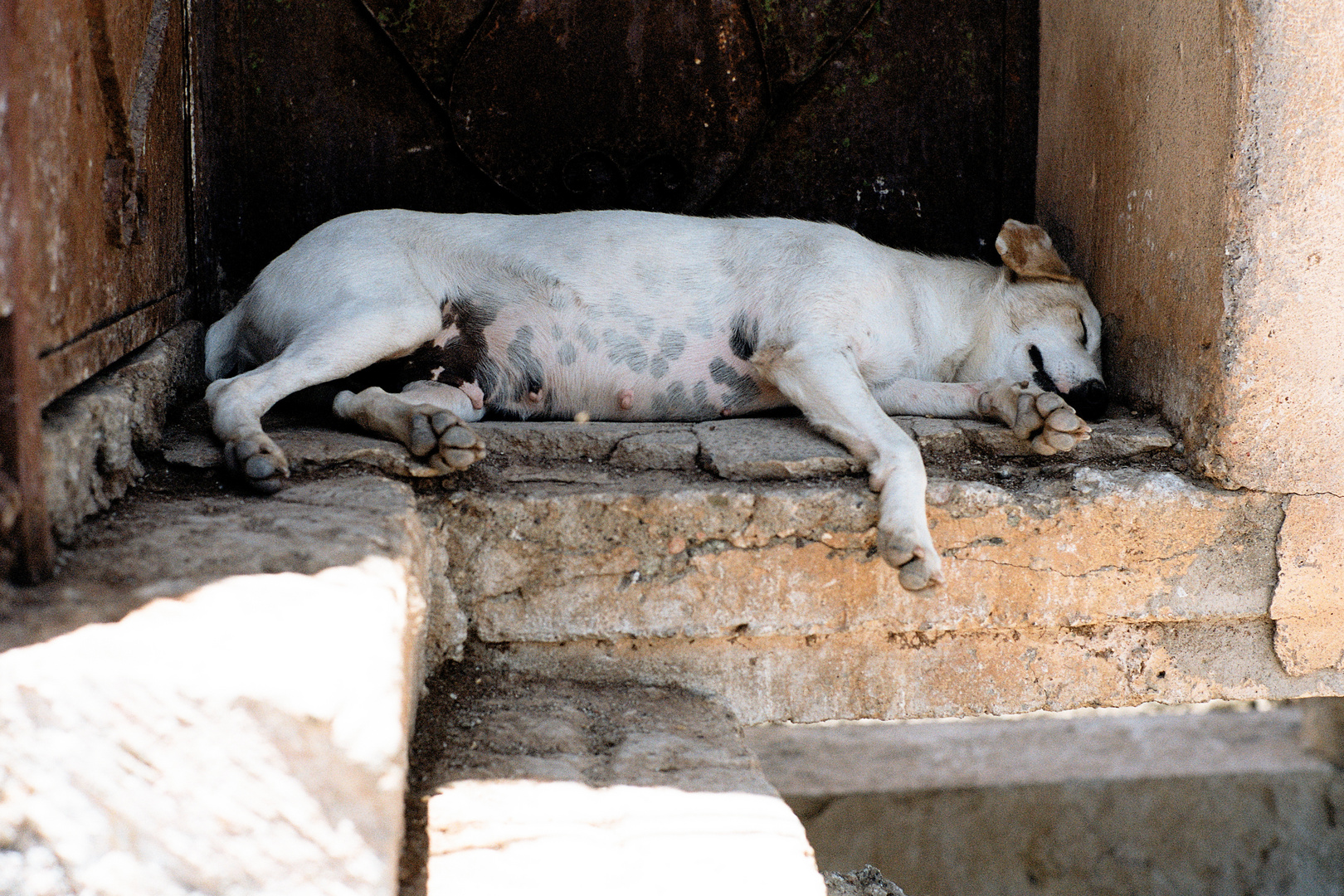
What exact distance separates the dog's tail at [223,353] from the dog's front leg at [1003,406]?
6.49 feet

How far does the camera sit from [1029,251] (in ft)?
11.1

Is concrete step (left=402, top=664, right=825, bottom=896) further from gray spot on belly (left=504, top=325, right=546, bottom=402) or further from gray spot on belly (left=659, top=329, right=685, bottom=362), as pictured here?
gray spot on belly (left=659, top=329, right=685, bottom=362)

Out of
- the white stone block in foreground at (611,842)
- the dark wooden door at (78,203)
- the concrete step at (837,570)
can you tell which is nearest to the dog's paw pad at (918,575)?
the concrete step at (837,570)

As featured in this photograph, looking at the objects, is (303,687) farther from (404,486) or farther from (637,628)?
(637,628)

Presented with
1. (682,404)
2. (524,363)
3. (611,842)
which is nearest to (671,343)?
(682,404)

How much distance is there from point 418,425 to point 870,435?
3.80ft

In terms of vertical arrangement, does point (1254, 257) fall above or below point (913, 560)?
above

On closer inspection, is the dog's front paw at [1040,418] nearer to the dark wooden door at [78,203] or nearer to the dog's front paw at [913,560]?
the dog's front paw at [913,560]

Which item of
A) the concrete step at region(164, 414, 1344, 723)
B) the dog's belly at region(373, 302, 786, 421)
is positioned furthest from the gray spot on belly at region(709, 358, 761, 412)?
the concrete step at region(164, 414, 1344, 723)

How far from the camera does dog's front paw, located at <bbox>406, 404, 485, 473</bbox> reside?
2463mm

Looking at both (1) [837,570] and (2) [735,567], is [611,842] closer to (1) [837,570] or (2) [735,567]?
(2) [735,567]

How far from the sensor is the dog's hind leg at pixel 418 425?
2469 millimetres

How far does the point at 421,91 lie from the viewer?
383 cm

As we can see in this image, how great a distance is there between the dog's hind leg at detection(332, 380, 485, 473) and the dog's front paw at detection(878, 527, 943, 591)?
1.02 m
